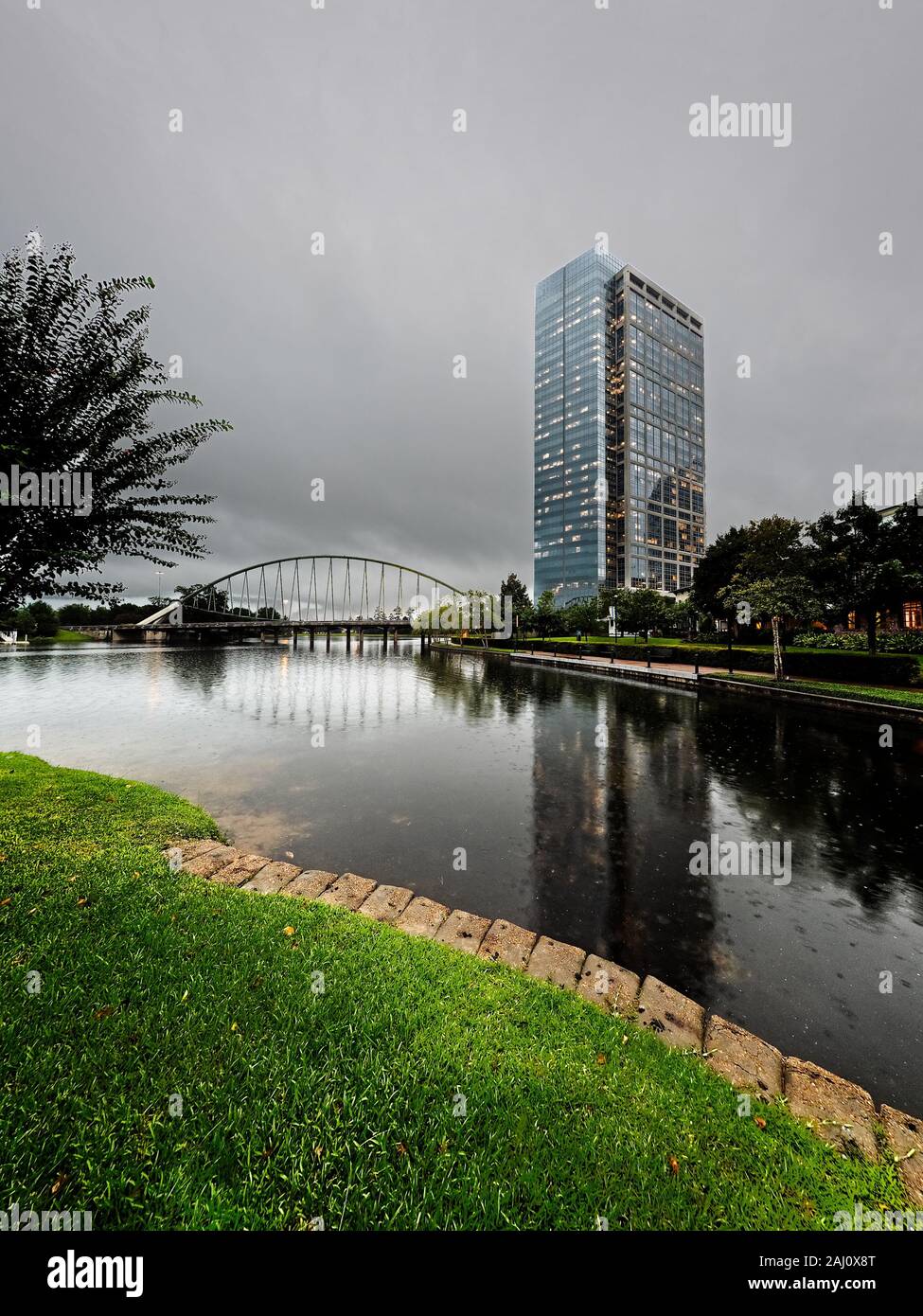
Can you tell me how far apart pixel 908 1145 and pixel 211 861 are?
6549 millimetres

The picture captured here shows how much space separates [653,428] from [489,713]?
488ft

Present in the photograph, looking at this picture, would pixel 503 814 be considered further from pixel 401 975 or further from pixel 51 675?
pixel 51 675

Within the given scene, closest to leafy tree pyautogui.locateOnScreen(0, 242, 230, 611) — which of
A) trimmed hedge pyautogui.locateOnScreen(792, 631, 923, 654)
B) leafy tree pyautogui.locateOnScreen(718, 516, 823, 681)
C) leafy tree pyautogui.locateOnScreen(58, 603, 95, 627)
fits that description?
leafy tree pyautogui.locateOnScreen(718, 516, 823, 681)

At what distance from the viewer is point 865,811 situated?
8055mm

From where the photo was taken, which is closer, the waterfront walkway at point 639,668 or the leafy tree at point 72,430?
the leafy tree at point 72,430

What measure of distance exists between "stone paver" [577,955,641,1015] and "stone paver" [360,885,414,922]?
1.97 metres

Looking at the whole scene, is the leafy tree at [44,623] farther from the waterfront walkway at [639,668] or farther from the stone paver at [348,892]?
the stone paver at [348,892]

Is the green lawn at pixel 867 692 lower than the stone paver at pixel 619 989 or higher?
higher

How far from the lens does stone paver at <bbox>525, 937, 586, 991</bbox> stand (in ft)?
12.6

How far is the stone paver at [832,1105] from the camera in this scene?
2.58 m

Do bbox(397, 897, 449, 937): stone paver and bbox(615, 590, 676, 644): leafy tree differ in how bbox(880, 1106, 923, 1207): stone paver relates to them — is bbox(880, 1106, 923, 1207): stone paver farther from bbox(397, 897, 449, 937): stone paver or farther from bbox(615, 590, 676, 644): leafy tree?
bbox(615, 590, 676, 644): leafy tree

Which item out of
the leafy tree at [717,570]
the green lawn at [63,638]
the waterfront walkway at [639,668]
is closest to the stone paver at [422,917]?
the waterfront walkway at [639,668]

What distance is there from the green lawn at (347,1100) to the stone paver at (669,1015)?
30 cm
